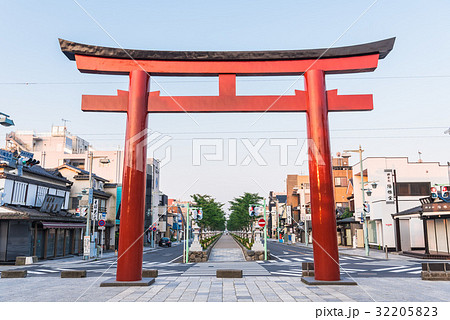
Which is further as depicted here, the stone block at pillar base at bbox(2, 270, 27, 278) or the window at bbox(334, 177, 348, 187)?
the window at bbox(334, 177, 348, 187)

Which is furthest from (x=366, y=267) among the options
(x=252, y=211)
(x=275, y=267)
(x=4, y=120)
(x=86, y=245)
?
(x=86, y=245)

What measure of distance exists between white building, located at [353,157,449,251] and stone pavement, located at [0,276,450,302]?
87.1ft

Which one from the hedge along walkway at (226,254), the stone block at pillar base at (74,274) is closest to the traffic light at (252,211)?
the hedge along walkway at (226,254)

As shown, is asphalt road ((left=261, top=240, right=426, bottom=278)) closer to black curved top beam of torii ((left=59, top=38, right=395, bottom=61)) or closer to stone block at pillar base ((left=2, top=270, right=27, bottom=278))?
black curved top beam of torii ((left=59, top=38, right=395, bottom=61))

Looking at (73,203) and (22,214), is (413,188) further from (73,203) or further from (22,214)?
(73,203)

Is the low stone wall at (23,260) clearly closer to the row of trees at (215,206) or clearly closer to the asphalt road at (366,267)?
the asphalt road at (366,267)

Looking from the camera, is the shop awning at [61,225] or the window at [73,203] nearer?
the shop awning at [61,225]

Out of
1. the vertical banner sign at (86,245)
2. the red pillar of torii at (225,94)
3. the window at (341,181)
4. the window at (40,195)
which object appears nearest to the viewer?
the red pillar of torii at (225,94)

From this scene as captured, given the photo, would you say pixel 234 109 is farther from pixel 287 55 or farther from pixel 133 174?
pixel 133 174

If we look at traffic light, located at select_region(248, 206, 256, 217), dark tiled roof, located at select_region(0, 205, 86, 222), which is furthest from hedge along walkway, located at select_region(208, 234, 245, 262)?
dark tiled roof, located at select_region(0, 205, 86, 222)

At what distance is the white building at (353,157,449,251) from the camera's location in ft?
125

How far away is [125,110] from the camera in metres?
13.6

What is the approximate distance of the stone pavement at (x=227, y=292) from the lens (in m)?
10.3

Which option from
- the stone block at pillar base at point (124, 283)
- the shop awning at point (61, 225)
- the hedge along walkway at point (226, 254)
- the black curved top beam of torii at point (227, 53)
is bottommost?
the hedge along walkway at point (226, 254)
